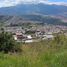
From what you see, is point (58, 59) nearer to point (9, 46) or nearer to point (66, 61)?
point (66, 61)

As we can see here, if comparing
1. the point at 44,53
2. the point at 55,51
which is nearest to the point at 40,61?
the point at 44,53

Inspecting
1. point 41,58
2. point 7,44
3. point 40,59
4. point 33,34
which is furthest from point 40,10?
point 40,59

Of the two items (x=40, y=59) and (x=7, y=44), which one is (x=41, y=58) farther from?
(x=7, y=44)

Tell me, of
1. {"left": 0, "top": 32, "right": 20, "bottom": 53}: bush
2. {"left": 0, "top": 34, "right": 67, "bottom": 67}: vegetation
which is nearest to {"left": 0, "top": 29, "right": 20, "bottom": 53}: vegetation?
{"left": 0, "top": 32, "right": 20, "bottom": 53}: bush

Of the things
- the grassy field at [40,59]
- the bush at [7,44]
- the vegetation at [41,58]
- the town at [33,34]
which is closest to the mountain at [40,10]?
the town at [33,34]

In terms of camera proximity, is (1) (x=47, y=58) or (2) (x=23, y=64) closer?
(2) (x=23, y=64)

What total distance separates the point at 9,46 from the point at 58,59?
389 cm

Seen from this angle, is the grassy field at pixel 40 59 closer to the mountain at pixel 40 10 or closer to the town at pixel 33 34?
the town at pixel 33 34

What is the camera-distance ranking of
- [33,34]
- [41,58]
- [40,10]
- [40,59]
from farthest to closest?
[40,10] < [33,34] < [41,58] < [40,59]

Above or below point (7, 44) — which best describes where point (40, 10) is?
below

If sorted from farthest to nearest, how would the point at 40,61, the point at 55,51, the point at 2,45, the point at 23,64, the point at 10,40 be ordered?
the point at 10,40 < the point at 2,45 < the point at 55,51 < the point at 40,61 < the point at 23,64

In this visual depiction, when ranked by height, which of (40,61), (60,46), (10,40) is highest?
(40,61)

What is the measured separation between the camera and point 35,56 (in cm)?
748

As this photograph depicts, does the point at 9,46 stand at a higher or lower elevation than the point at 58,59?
lower
